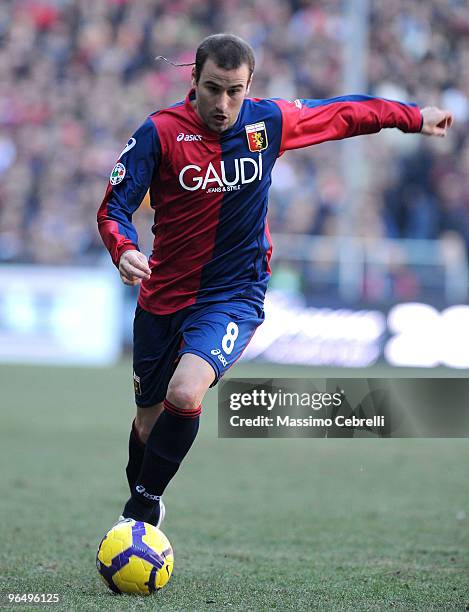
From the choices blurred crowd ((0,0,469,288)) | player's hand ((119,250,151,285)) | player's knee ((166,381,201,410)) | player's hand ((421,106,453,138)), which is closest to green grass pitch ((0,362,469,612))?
player's knee ((166,381,201,410))

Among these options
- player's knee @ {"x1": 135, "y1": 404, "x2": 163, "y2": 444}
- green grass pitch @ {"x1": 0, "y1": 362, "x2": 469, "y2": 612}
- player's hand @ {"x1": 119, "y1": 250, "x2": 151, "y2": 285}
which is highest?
player's hand @ {"x1": 119, "y1": 250, "x2": 151, "y2": 285}

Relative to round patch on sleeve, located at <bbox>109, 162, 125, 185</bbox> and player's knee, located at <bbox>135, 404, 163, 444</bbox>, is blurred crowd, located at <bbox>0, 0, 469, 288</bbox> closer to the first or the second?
player's knee, located at <bbox>135, 404, 163, 444</bbox>

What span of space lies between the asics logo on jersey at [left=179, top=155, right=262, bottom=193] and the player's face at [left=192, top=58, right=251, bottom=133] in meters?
0.18

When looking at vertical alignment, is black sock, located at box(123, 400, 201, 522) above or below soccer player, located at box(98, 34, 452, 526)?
below

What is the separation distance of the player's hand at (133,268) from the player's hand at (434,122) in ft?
5.73

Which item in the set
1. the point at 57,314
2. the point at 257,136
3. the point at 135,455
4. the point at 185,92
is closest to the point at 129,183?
the point at 257,136

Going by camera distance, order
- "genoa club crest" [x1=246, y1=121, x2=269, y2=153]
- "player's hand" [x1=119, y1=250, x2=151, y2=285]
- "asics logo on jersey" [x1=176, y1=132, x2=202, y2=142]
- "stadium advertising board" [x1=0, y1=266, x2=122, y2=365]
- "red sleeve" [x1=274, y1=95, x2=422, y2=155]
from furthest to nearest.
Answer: "stadium advertising board" [x1=0, y1=266, x2=122, y2=365], "red sleeve" [x1=274, y1=95, x2=422, y2=155], "genoa club crest" [x1=246, y1=121, x2=269, y2=153], "asics logo on jersey" [x1=176, y1=132, x2=202, y2=142], "player's hand" [x1=119, y1=250, x2=151, y2=285]

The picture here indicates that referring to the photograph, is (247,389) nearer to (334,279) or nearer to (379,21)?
(334,279)

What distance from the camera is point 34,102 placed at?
1983 centimetres

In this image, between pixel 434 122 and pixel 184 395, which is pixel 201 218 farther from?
pixel 434 122

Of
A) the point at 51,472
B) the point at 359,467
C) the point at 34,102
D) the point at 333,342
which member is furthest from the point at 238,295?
the point at 34,102

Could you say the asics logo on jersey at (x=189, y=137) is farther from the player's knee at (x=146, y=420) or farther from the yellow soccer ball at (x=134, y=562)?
the yellow soccer ball at (x=134, y=562)

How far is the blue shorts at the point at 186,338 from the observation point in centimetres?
493

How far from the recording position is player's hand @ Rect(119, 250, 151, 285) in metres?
4.53
